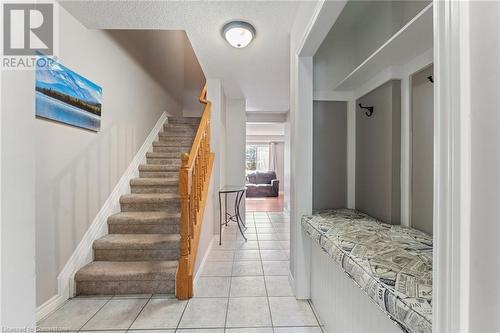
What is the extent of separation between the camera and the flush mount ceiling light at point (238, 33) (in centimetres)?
209

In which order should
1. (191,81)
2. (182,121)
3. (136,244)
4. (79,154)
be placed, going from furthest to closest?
1. (191,81)
2. (182,121)
3. (136,244)
4. (79,154)

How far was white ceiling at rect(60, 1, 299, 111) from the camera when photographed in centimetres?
186

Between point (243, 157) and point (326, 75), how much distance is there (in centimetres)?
260

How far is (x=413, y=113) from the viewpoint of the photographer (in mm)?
1568

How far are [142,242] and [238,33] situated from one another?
2.21 metres

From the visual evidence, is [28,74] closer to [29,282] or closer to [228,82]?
[29,282]

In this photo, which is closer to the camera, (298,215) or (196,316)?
(196,316)

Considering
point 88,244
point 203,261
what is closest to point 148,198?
point 88,244

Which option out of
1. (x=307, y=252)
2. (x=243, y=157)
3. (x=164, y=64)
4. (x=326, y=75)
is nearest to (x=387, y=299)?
(x=307, y=252)

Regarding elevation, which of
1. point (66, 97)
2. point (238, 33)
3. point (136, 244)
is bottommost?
point (136, 244)

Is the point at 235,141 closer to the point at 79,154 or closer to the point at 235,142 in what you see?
the point at 235,142

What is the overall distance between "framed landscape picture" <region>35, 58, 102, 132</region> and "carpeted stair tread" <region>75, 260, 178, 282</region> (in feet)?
4.31

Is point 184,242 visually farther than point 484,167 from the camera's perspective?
Yes

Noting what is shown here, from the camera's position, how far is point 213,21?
206 centimetres
